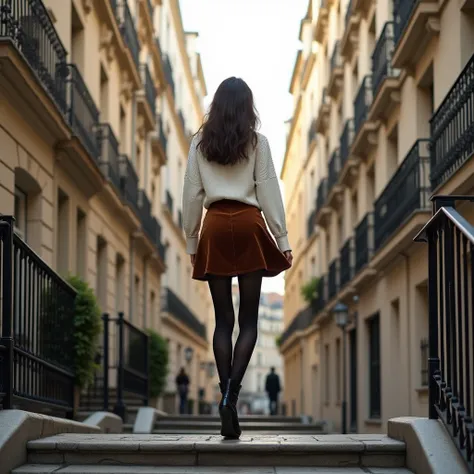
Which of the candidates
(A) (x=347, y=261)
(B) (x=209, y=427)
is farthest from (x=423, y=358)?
(A) (x=347, y=261)

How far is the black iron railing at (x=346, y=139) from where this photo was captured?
2755 centimetres

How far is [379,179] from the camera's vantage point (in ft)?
76.2

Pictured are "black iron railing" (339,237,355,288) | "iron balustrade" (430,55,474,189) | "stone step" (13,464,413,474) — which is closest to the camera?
"stone step" (13,464,413,474)

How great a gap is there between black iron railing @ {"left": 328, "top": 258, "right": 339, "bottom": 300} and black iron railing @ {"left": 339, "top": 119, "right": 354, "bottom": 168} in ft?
9.99

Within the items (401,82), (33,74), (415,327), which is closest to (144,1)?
(401,82)

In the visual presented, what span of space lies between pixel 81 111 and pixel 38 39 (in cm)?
407

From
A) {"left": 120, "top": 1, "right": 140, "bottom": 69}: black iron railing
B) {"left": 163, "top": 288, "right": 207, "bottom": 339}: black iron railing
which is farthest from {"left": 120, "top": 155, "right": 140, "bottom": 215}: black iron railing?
{"left": 163, "top": 288, "right": 207, "bottom": 339}: black iron railing

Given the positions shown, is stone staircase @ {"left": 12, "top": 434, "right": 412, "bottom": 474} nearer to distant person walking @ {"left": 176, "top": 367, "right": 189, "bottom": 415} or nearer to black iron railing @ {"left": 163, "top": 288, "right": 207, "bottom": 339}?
black iron railing @ {"left": 163, "top": 288, "right": 207, "bottom": 339}

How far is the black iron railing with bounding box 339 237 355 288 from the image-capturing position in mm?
26672

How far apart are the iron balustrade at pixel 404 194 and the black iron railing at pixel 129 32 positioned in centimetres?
746

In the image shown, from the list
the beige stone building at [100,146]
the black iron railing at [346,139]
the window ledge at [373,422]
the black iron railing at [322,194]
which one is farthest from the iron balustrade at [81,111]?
the black iron railing at [322,194]

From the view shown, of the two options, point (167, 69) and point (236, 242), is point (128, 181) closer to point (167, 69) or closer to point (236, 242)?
point (167, 69)

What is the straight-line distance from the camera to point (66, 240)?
18.1 m

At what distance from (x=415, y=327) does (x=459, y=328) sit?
531 inches
